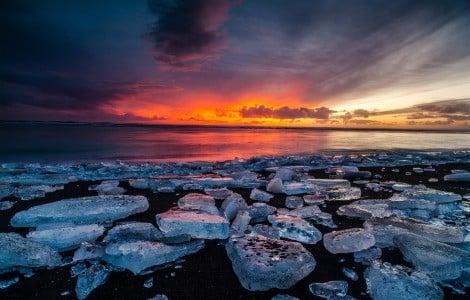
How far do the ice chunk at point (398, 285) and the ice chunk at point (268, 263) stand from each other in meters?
0.32

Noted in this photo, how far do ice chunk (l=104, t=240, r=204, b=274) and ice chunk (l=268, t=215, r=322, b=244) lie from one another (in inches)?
27.7

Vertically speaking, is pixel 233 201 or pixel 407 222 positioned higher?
pixel 233 201

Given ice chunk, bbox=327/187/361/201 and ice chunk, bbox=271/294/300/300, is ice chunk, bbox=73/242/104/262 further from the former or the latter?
ice chunk, bbox=327/187/361/201

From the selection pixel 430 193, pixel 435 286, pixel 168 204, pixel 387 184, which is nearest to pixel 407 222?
pixel 435 286

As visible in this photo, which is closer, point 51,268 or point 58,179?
point 51,268

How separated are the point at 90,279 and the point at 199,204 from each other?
46.2 inches

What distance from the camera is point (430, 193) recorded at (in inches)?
126

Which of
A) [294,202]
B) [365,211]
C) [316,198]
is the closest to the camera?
[365,211]

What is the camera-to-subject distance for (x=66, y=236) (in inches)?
73.4

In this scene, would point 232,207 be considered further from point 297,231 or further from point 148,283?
point 148,283

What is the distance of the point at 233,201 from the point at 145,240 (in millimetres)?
894

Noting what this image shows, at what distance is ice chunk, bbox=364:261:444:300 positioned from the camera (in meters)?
1.33

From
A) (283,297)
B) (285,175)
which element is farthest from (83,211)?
(285,175)

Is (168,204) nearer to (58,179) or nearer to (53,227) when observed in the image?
(53,227)
